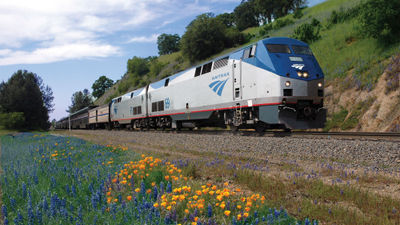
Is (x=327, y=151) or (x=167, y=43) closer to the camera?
(x=327, y=151)

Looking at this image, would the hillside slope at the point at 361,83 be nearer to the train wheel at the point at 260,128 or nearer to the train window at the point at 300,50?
the train window at the point at 300,50

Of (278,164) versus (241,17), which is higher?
(241,17)

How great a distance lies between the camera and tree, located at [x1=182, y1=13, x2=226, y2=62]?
2389 inches

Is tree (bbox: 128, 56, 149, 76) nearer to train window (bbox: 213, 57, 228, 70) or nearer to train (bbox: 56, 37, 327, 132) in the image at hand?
train (bbox: 56, 37, 327, 132)

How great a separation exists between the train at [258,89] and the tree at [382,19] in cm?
988

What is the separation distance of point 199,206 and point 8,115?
50429 millimetres

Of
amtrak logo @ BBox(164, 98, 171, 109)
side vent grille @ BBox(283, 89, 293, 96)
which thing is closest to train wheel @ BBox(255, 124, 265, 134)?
side vent grille @ BBox(283, 89, 293, 96)

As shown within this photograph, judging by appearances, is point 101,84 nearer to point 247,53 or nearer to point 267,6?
point 267,6

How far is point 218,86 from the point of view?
15273mm

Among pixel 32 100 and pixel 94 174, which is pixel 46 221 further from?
pixel 32 100

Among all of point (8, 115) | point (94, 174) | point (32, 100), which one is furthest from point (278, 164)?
point (32, 100)

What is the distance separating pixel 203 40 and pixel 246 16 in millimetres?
52097

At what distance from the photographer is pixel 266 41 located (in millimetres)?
12898

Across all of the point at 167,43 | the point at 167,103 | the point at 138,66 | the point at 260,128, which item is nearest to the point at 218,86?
the point at 260,128
